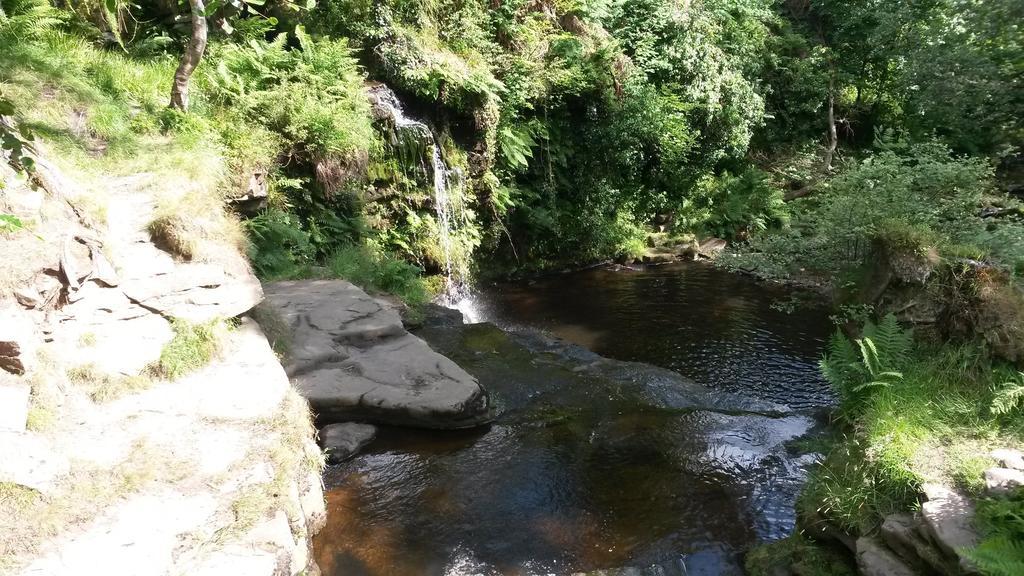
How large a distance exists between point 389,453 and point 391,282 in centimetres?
419

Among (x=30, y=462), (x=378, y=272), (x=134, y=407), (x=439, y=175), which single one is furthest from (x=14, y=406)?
(x=439, y=175)

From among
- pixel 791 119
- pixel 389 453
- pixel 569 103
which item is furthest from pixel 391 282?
pixel 791 119

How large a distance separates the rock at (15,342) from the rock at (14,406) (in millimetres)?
136

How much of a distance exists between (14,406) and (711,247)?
1399 cm

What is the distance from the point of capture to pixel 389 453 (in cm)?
585

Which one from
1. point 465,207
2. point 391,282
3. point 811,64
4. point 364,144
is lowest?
point 391,282

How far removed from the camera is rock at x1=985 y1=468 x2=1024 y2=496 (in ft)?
11.6

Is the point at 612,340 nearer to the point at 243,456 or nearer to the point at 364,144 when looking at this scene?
the point at 364,144

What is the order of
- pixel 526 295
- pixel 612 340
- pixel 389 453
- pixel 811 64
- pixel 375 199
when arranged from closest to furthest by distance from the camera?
1. pixel 389 453
2. pixel 612 340
3. pixel 375 199
4. pixel 526 295
5. pixel 811 64

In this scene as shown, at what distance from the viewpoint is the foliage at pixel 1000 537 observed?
2.88 meters

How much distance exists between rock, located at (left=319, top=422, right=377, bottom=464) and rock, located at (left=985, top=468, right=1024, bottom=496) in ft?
15.9

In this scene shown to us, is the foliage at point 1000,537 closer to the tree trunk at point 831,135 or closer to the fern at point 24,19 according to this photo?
the fern at point 24,19

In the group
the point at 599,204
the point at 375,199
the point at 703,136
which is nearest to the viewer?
the point at 375,199

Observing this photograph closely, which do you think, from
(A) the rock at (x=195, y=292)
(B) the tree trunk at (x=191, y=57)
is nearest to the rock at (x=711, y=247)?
(B) the tree trunk at (x=191, y=57)
